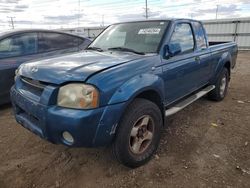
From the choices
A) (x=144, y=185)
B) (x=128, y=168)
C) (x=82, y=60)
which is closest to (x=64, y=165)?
(x=128, y=168)

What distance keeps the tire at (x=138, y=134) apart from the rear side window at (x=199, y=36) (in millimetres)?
1948

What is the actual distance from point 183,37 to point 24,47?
3.26m

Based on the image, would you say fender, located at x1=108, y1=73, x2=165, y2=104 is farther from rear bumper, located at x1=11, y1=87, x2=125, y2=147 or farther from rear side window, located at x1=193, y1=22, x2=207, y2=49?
rear side window, located at x1=193, y1=22, x2=207, y2=49

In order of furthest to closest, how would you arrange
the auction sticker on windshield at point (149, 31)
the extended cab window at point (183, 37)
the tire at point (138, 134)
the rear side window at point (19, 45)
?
the rear side window at point (19, 45)
the extended cab window at point (183, 37)
the auction sticker on windshield at point (149, 31)
the tire at point (138, 134)

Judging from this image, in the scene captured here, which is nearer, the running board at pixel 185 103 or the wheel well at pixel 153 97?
the wheel well at pixel 153 97

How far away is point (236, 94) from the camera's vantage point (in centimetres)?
586

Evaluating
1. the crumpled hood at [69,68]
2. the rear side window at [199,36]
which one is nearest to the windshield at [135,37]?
the crumpled hood at [69,68]

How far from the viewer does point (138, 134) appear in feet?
8.96

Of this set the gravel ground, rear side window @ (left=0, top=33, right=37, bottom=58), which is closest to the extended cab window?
the gravel ground

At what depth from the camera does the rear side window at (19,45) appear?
4571 mm

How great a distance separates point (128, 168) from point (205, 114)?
7.70ft

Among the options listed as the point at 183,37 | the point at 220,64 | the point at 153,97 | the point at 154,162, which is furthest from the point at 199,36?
the point at 154,162

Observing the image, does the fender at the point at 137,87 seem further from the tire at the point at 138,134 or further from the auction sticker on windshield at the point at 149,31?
the auction sticker on windshield at the point at 149,31

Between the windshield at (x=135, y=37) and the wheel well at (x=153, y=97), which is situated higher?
the windshield at (x=135, y=37)
